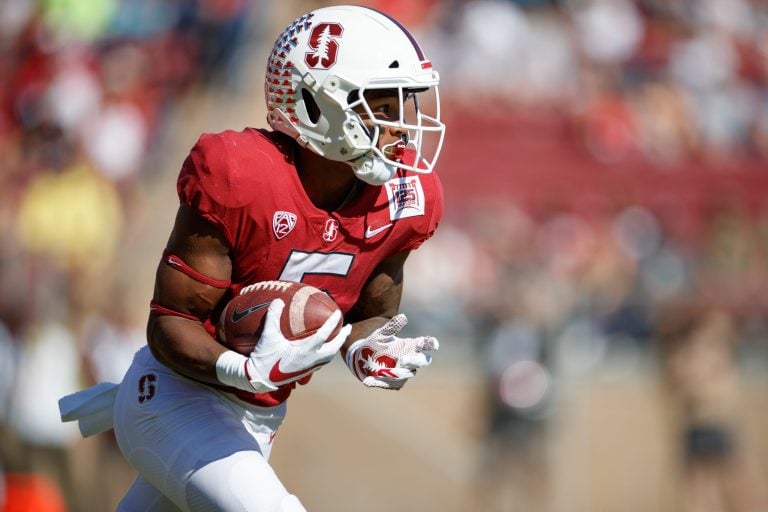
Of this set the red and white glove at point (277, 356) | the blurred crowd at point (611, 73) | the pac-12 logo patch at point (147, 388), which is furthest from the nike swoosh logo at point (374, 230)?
the blurred crowd at point (611, 73)

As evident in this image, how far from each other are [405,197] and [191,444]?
3.33ft

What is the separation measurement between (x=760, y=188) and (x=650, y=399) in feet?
12.0

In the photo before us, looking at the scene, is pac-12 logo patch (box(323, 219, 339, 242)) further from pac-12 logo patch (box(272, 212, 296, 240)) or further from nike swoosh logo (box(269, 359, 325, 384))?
nike swoosh logo (box(269, 359, 325, 384))

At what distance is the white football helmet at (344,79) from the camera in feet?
11.6

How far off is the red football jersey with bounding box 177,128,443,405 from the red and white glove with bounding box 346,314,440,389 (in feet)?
0.96

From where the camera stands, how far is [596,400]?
9.55 m

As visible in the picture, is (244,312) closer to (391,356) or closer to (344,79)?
(391,356)

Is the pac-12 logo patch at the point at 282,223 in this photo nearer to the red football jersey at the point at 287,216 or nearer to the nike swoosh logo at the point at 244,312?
the red football jersey at the point at 287,216

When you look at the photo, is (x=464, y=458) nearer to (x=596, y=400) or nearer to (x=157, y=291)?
(x=596, y=400)

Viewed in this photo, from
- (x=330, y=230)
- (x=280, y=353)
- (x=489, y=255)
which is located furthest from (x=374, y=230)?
(x=489, y=255)

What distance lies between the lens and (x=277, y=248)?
11.6ft

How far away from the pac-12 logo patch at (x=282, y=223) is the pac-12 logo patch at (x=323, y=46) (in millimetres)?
447

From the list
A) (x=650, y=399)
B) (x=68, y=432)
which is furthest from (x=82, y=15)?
(x=650, y=399)

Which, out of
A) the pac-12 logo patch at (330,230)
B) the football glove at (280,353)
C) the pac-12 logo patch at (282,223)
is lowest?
the football glove at (280,353)
